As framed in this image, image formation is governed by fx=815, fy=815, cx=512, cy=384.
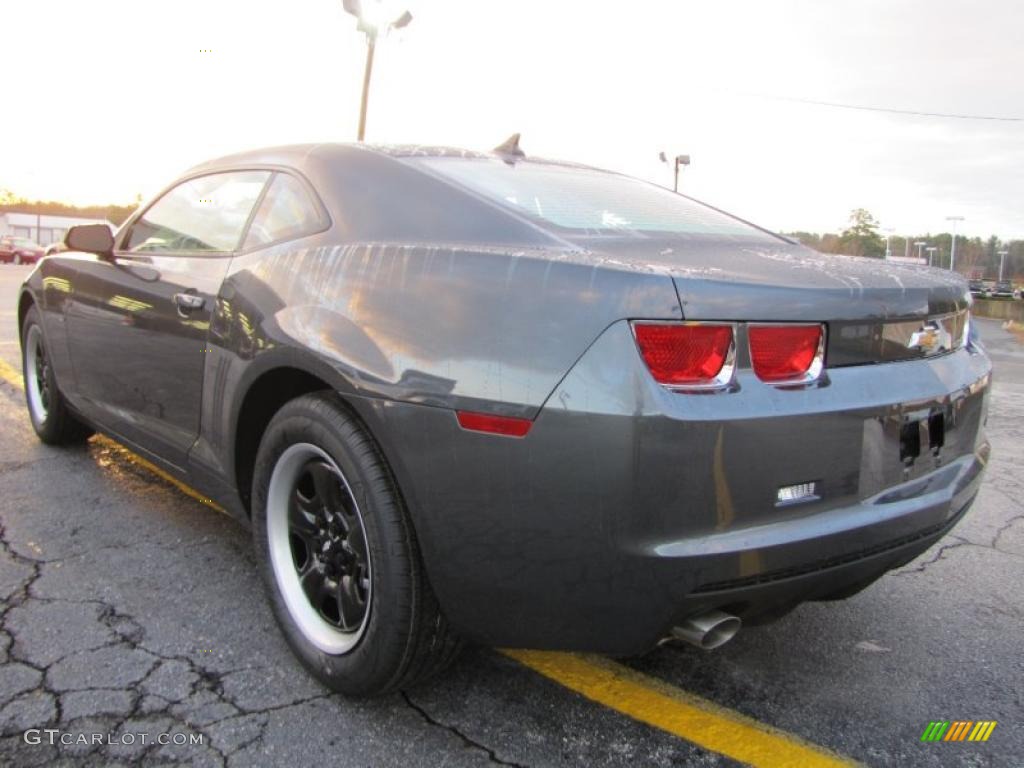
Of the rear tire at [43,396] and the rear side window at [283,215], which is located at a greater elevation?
the rear side window at [283,215]

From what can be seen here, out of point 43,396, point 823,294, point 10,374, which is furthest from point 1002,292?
point 823,294

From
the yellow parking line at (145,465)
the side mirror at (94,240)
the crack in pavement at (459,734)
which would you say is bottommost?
the crack in pavement at (459,734)

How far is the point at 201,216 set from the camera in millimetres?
3062

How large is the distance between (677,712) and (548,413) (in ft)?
Result: 3.33

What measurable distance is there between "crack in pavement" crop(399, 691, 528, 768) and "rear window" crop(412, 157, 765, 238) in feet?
4.28

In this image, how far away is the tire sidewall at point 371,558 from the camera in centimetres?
195

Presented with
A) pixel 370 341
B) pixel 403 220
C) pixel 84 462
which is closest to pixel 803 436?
pixel 370 341

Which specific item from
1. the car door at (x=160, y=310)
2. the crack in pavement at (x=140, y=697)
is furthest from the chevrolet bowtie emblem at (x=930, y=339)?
the car door at (x=160, y=310)

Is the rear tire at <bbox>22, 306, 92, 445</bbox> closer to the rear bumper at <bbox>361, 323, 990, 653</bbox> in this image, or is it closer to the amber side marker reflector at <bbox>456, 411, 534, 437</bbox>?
the rear bumper at <bbox>361, 323, 990, 653</bbox>

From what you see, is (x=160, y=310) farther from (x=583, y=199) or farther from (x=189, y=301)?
(x=583, y=199)

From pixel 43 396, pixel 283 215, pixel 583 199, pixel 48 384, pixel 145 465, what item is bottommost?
pixel 145 465

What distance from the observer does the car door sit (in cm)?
274

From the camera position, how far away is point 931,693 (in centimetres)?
229

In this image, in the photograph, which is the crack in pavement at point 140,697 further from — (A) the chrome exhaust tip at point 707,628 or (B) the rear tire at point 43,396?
(B) the rear tire at point 43,396
